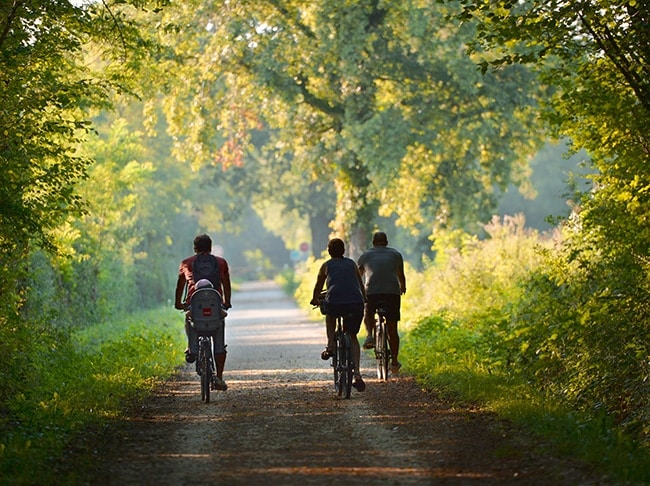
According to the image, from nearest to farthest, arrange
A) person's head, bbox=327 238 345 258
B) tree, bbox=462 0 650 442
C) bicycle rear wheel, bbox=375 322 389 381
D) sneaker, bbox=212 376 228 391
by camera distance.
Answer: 1. tree, bbox=462 0 650 442
2. sneaker, bbox=212 376 228 391
3. person's head, bbox=327 238 345 258
4. bicycle rear wheel, bbox=375 322 389 381

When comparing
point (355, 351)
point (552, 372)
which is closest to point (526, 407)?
point (552, 372)

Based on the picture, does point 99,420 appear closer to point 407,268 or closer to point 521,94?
point 521,94

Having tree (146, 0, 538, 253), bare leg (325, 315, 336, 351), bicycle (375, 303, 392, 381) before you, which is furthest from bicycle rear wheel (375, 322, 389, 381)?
tree (146, 0, 538, 253)

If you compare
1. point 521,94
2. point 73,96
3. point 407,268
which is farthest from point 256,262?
point 73,96

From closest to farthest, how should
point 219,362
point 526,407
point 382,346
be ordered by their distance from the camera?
1. point 526,407
2. point 219,362
3. point 382,346

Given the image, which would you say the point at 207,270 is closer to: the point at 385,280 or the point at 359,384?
the point at 359,384

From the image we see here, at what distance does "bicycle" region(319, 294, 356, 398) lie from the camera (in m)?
14.2

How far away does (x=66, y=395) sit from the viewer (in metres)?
13.8

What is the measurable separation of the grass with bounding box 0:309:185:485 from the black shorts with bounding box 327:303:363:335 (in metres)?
2.81

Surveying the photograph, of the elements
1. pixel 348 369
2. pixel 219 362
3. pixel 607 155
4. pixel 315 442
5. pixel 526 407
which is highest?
pixel 607 155

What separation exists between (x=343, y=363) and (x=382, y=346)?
7.80ft

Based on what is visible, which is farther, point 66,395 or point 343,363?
point 343,363

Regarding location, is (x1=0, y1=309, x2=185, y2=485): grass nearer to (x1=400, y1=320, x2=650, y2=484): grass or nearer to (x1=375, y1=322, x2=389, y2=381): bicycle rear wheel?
(x1=375, y1=322, x2=389, y2=381): bicycle rear wheel

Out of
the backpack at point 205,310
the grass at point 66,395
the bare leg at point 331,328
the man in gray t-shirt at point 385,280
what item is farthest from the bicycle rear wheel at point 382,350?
the grass at point 66,395
